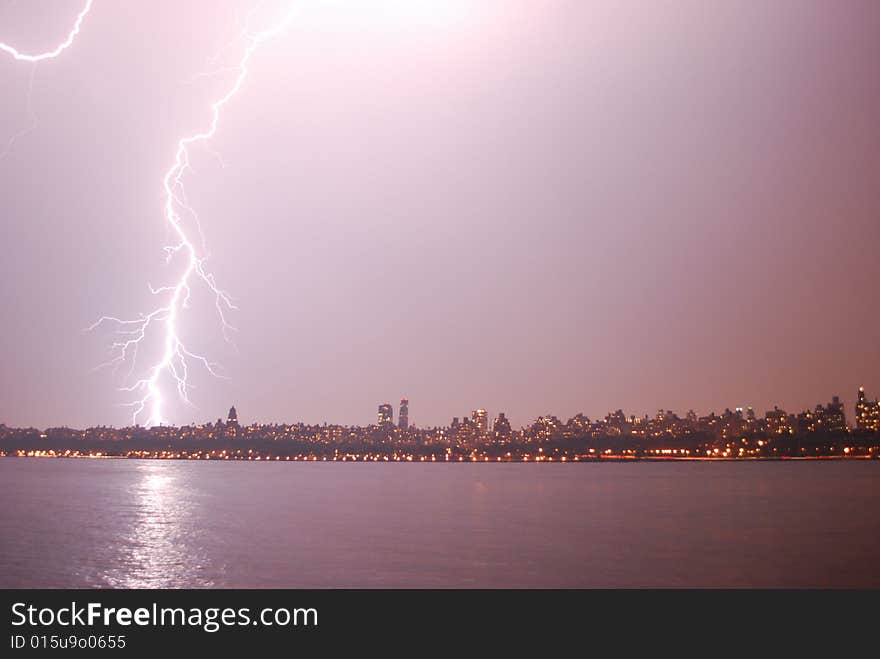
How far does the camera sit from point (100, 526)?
41.4 metres
